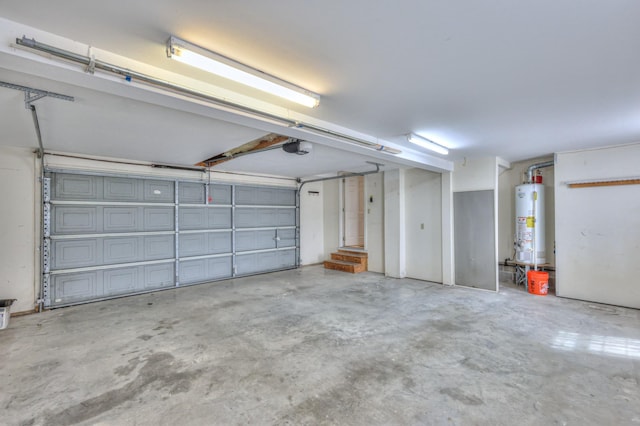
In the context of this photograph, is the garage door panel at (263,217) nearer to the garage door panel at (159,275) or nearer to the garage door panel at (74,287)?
the garage door panel at (159,275)

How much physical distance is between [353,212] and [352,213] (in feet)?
0.19

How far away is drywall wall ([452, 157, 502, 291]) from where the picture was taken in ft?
16.7

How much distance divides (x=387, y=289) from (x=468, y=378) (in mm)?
2918

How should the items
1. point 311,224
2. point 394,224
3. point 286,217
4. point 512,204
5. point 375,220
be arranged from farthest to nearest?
point 311,224 < point 286,217 < point 375,220 < point 394,224 < point 512,204

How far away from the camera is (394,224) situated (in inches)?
250

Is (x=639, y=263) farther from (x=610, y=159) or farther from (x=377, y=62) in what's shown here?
(x=377, y=62)

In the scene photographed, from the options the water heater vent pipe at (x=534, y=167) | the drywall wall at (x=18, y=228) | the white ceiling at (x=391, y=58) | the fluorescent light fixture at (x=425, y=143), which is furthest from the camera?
the water heater vent pipe at (x=534, y=167)

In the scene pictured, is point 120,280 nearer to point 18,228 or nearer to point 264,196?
point 18,228

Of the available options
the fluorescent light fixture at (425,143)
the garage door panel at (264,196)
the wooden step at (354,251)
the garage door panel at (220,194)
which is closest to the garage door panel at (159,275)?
the garage door panel at (220,194)

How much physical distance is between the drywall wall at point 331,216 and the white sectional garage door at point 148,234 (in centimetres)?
A: 149

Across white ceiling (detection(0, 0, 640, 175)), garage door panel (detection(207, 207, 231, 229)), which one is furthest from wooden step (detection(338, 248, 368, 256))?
white ceiling (detection(0, 0, 640, 175))

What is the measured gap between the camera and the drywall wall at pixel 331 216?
815 cm

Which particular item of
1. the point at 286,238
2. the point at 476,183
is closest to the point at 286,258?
the point at 286,238

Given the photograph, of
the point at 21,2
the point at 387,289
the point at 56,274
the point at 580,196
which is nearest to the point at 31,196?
the point at 56,274
